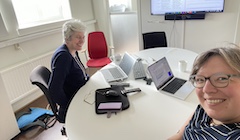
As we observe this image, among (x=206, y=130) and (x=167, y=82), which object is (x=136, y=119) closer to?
(x=206, y=130)

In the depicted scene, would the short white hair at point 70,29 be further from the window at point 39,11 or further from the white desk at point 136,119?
the window at point 39,11

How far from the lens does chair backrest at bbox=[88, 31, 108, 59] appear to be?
10.7 feet

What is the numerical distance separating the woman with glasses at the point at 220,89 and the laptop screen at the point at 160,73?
0.66 metres

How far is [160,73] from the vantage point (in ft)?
5.14

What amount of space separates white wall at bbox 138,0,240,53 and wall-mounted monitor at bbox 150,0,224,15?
122mm


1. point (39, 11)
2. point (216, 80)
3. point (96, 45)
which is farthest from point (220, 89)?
point (39, 11)

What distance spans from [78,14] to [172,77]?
105 inches

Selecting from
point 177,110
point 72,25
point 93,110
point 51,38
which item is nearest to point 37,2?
point 51,38

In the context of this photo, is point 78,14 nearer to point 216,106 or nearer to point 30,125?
point 30,125

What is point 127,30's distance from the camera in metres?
4.12

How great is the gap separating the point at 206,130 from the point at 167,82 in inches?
32.7

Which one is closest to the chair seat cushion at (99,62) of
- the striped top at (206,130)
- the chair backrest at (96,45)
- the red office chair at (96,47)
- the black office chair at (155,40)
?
the red office chair at (96,47)

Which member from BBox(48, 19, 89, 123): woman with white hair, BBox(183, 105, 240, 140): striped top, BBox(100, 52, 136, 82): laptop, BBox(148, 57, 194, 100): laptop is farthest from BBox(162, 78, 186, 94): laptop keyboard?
BBox(48, 19, 89, 123): woman with white hair

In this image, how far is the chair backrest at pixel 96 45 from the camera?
3258mm
